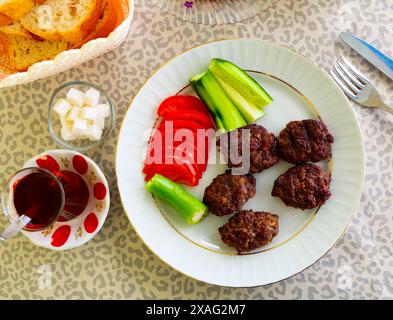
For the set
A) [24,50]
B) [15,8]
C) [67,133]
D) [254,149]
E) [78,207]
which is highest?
[15,8]

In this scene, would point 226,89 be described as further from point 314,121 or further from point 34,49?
point 34,49

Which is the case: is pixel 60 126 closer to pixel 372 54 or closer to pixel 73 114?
pixel 73 114

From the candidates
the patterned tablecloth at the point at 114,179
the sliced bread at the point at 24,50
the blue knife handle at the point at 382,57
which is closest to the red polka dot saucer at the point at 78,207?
the patterned tablecloth at the point at 114,179

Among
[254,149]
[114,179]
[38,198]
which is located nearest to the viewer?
[38,198]

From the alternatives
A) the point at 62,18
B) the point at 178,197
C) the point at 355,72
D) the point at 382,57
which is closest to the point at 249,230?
the point at 178,197

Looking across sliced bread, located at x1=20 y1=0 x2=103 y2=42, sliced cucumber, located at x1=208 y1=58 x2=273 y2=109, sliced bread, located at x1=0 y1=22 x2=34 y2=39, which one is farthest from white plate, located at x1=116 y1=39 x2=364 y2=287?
sliced bread, located at x1=0 y1=22 x2=34 y2=39

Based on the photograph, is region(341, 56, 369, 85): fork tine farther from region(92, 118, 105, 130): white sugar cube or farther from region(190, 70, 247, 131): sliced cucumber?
region(92, 118, 105, 130): white sugar cube
